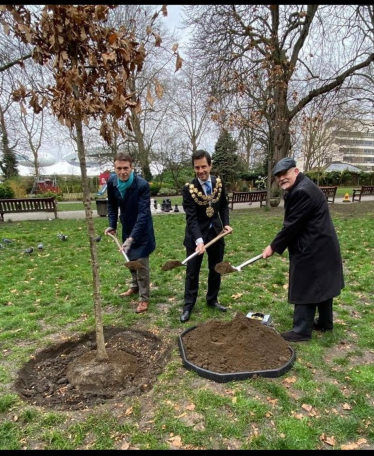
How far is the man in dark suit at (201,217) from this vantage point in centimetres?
382

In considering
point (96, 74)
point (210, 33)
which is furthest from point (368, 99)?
point (96, 74)

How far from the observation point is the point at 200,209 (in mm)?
3982

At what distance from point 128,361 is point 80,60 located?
2.70 m

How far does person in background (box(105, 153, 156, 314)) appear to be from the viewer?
3.99 meters

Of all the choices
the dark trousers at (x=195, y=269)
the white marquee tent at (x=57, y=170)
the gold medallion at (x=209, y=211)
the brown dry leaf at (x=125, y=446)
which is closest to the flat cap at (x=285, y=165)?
the gold medallion at (x=209, y=211)

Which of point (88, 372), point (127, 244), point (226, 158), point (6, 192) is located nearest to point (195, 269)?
point (127, 244)

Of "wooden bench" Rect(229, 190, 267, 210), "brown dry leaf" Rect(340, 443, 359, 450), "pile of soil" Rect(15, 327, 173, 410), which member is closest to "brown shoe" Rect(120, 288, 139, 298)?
"pile of soil" Rect(15, 327, 173, 410)

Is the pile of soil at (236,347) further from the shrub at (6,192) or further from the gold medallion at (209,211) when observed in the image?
the shrub at (6,192)

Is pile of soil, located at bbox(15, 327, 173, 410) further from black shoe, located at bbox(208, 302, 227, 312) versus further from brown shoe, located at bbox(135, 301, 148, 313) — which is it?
black shoe, located at bbox(208, 302, 227, 312)

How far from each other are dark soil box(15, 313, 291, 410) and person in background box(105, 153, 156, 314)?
93 centimetres

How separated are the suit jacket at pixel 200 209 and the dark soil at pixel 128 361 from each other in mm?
1076

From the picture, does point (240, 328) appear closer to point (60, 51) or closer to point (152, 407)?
point (152, 407)

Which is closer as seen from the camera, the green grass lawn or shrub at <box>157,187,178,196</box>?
the green grass lawn

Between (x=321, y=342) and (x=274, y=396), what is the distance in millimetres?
1131
